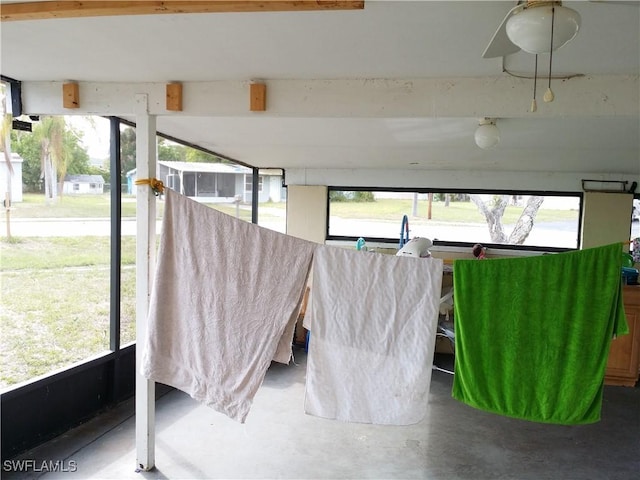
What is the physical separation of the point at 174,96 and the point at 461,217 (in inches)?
162

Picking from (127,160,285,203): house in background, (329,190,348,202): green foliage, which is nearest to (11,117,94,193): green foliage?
(127,160,285,203): house in background

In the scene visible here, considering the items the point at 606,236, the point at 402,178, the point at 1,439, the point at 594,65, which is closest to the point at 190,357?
the point at 1,439

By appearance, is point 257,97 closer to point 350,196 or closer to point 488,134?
point 488,134

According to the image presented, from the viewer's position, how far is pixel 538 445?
10.3ft

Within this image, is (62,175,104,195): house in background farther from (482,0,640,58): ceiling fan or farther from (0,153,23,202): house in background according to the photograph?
(482,0,640,58): ceiling fan

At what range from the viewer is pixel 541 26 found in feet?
3.72

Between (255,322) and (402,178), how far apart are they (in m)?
3.88

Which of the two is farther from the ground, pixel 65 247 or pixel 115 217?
pixel 115 217

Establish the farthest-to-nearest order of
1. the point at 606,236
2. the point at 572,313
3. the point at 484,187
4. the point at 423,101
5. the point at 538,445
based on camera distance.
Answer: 1. the point at 484,187
2. the point at 606,236
3. the point at 538,445
4. the point at 423,101
5. the point at 572,313

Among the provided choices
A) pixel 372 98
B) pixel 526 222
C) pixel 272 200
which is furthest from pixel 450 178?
pixel 372 98

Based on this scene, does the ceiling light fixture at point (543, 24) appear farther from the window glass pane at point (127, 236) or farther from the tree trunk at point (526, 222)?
the tree trunk at point (526, 222)

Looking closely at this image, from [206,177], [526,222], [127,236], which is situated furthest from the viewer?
[526,222]

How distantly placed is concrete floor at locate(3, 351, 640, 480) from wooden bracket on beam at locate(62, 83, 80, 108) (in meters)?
2.15

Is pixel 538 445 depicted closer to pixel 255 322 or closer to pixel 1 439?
pixel 255 322
